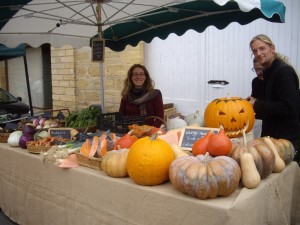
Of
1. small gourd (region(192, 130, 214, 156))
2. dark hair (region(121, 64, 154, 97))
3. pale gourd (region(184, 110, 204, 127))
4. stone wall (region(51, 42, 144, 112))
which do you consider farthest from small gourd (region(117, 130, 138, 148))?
stone wall (region(51, 42, 144, 112))

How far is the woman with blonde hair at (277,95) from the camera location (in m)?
2.88

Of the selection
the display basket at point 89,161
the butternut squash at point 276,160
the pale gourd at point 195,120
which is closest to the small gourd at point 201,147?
the butternut squash at point 276,160

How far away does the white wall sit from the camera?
4815 mm

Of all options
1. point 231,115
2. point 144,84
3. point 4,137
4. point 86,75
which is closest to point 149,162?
point 231,115

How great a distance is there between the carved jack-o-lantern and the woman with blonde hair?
0.64ft

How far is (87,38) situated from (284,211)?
430 centimetres

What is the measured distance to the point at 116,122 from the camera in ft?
11.0

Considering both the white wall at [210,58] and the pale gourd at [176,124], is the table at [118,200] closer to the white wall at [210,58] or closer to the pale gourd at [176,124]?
the pale gourd at [176,124]

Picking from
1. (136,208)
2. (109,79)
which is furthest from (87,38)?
(136,208)

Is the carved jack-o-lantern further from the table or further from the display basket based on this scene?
the display basket

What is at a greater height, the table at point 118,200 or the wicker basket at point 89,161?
the wicker basket at point 89,161

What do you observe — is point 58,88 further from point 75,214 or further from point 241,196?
point 241,196

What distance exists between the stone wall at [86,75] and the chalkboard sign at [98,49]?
2152mm

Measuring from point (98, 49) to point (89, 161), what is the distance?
2315mm
